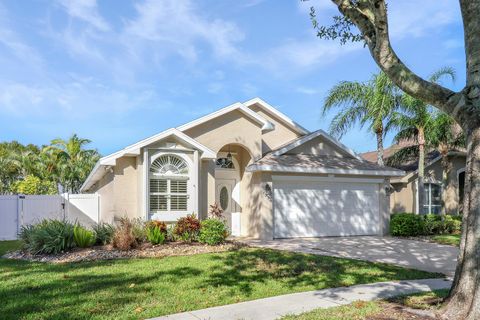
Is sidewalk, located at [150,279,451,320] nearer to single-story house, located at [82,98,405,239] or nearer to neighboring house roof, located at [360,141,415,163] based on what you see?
single-story house, located at [82,98,405,239]

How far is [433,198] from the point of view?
81.3ft

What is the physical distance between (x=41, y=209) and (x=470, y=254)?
18427 millimetres

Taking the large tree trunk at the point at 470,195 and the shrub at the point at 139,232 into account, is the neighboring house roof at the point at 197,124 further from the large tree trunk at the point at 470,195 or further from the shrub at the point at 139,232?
the large tree trunk at the point at 470,195

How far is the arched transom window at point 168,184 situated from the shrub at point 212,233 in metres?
2.37

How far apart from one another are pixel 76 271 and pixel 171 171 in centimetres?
653

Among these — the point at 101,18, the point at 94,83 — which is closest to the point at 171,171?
the point at 94,83

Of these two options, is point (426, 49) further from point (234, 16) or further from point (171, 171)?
point (171, 171)

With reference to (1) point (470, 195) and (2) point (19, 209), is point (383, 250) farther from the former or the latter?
(2) point (19, 209)

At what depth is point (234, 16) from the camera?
1244 cm

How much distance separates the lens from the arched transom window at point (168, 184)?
1514 centimetres

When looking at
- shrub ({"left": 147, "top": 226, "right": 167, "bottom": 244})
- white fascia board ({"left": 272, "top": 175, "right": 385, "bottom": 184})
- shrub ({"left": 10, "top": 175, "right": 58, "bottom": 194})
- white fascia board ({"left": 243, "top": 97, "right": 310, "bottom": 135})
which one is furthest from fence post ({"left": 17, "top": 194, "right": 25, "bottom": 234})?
shrub ({"left": 10, "top": 175, "right": 58, "bottom": 194})

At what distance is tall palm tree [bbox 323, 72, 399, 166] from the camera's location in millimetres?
19422

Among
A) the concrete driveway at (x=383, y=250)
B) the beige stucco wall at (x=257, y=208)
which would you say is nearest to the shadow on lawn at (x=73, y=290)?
the concrete driveway at (x=383, y=250)

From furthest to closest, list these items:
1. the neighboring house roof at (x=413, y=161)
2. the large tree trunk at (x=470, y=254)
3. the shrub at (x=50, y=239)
→ 1. the neighboring house roof at (x=413, y=161)
2. the shrub at (x=50, y=239)
3. the large tree trunk at (x=470, y=254)
